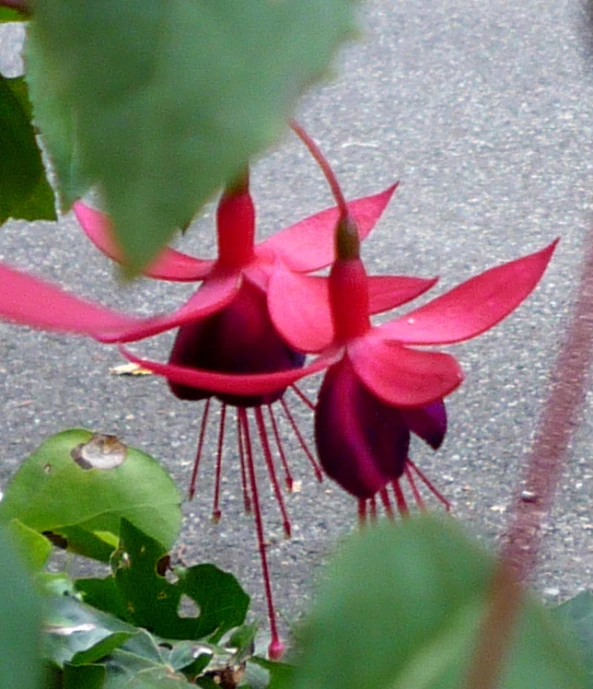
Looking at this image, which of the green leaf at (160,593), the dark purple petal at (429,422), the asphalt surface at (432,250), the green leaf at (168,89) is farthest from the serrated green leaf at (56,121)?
the asphalt surface at (432,250)

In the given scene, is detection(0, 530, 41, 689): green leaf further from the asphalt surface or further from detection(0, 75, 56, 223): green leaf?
the asphalt surface

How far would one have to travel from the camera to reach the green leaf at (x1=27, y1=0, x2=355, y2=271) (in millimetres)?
86

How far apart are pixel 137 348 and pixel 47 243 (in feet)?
1.04

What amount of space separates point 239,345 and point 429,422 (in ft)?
0.18


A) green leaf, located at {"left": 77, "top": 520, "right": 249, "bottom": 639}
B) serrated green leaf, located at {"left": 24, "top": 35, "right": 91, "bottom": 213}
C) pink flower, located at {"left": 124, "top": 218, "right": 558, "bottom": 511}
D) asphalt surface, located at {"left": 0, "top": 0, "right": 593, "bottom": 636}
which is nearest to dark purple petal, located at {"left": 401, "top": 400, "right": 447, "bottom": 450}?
pink flower, located at {"left": 124, "top": 218, "right": 558, "bottom": 511}

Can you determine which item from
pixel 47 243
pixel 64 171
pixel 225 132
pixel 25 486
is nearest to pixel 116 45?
pixel 225 132

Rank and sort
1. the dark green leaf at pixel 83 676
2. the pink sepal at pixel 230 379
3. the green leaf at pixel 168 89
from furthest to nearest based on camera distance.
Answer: the dark green leaf at pixel 83 676
the pink sepal at pixel 230 379
the green leaf at pixel 168 89

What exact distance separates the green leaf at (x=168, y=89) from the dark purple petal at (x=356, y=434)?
197 mm

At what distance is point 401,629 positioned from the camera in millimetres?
107

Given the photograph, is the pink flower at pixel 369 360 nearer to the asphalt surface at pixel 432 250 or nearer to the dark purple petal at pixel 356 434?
the dark purple petal at pixel 356 434

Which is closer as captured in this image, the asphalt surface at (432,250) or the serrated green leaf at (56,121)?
the serrated green leaf at (56,121)

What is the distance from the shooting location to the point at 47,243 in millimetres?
1806

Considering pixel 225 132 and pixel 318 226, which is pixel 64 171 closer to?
pixel 318 226

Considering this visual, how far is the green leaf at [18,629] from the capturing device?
105 millimetres
